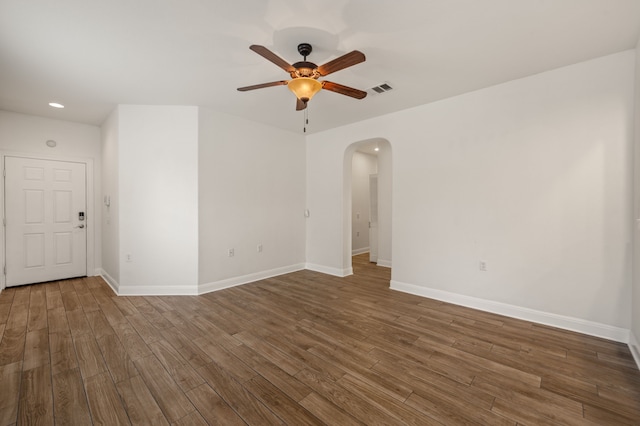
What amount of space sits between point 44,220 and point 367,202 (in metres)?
6.88

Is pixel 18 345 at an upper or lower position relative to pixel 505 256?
lower

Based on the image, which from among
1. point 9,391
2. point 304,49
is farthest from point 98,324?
point 304,49

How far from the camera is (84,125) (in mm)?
4973

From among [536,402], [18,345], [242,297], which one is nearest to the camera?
[536,402]

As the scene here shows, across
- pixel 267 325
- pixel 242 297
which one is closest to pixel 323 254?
pixel 242 297

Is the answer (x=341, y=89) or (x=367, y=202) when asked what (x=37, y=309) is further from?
(x=367, y=202)

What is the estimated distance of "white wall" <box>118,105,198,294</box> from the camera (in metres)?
3.95

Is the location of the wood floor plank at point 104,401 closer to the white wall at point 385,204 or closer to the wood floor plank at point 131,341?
the wood floor plank at point 131,341

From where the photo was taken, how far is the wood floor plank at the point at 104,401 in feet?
5.47

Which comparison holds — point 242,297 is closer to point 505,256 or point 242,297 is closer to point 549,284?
point 505,256

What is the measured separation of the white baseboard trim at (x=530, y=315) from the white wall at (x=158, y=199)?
138 inches

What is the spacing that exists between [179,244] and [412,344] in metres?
3.43

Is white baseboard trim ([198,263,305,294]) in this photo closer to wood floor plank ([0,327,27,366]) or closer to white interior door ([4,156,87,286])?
wood floor plank ([0,327,27,366])

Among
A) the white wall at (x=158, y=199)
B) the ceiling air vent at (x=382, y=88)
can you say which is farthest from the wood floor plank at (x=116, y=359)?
the ceiling air vent at (x=382, y=88)
